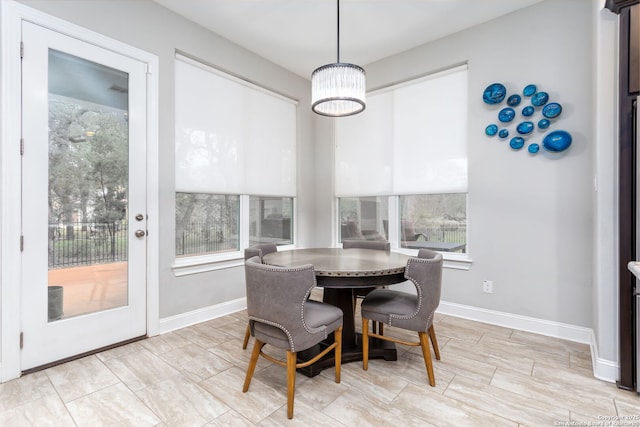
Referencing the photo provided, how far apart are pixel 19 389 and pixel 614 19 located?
14.8ft

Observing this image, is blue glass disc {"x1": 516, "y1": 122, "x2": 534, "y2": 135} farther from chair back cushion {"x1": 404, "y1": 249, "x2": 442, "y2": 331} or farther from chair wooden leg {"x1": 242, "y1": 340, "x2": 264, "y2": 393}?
chair wooden leg {"x1": 242, "y1": 340, "x2": 264, "y2": 393}

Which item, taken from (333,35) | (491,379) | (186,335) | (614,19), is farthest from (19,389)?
(614,19)

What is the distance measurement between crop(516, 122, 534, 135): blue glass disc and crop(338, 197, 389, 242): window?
5.21 ft

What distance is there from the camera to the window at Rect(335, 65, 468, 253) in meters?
3.31

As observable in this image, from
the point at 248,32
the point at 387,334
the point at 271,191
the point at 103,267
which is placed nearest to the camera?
the point at 103,267

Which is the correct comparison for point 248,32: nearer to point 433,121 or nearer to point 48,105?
point 48,105

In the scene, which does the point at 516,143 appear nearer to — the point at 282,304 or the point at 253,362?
the point at 282,304

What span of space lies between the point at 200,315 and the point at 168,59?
8.29 ft

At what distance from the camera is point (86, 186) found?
7.87ft

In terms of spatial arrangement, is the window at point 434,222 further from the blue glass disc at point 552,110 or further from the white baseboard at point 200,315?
the white baseboard at point 200,315

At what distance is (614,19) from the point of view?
6.52 feet

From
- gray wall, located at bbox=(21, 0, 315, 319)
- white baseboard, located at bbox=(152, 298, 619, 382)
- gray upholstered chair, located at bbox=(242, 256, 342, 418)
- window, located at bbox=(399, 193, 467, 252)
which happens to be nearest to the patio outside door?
gray wall, located at bbox=(21, 0, 315, 319)

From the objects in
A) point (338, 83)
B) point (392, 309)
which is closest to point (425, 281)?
point (392, 309)

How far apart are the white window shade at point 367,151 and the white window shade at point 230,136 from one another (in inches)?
27.1
